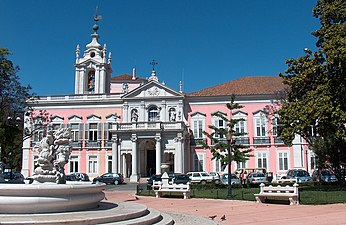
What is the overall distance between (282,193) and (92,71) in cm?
3801

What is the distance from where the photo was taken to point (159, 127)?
4034 cm

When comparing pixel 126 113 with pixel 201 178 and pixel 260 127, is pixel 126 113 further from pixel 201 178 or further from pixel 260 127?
pixel 260 127

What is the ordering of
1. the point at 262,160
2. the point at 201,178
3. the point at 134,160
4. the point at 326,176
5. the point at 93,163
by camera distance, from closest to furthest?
the point at 201,178
the point at 326,176
the point at 134,160
the point at 262,160
the point at 93,163

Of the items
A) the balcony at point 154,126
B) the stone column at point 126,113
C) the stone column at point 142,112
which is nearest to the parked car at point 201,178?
the balcony at point 154,126

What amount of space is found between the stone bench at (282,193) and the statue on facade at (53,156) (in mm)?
8948

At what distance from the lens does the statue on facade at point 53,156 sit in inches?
463

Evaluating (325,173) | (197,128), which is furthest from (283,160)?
(197,128)

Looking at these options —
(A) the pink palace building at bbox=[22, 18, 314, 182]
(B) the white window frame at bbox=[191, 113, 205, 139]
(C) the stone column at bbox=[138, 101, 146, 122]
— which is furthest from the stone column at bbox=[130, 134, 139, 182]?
(B) the white window frame at bbox=[191, 113, 205, 139]

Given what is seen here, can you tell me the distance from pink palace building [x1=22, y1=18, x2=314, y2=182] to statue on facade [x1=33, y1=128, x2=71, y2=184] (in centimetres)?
2718

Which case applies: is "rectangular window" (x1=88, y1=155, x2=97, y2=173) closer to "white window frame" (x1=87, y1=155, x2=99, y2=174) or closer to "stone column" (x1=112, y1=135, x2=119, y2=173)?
"white window frame" (x1=87, y1=155, x2=99, y2=174)

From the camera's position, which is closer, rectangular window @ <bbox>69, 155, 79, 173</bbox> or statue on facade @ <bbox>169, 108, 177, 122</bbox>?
statue on facade @ <bbox>169, 108, 177, 122</bbox>

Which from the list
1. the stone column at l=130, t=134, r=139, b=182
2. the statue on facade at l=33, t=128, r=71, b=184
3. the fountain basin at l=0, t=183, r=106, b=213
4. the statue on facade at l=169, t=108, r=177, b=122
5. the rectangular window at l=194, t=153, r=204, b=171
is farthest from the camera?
the rectangular window at l=194, t=153, r=204, b=171

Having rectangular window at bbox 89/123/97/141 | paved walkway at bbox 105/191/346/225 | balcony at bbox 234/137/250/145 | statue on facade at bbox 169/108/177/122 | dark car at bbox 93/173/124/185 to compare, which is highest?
statue on facade at bbox 169/108/177/122

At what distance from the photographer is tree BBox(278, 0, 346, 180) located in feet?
65.1
